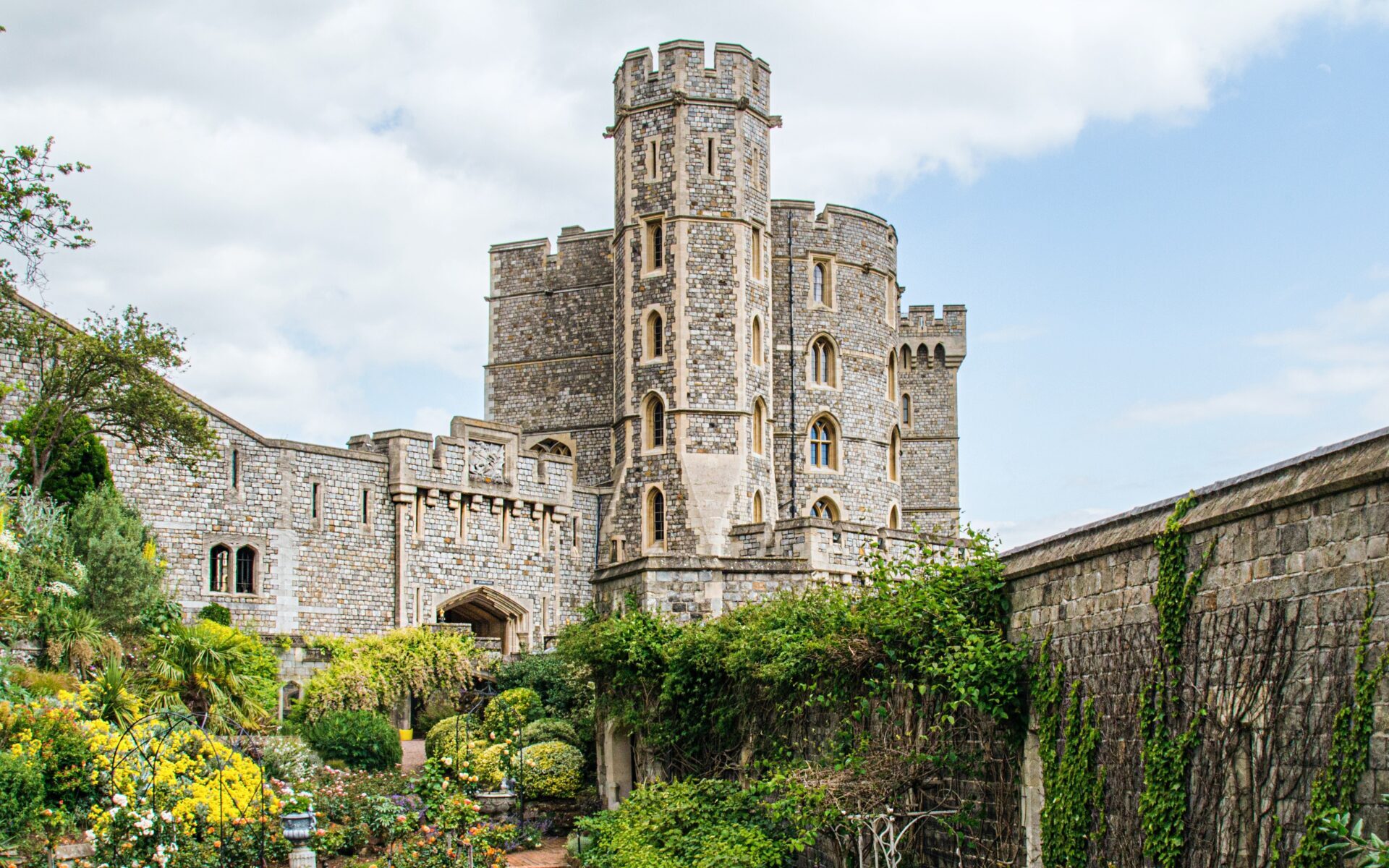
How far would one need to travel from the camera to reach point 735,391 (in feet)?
110

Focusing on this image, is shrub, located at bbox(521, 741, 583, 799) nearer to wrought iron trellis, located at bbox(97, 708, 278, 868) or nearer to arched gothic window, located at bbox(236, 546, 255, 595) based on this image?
wrought iron trellis, located at bbox(97, 708, 278, 868)

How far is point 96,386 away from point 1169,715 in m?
19.0

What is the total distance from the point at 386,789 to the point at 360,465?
12.1 metres

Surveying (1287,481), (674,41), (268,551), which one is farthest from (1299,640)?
(674,41)

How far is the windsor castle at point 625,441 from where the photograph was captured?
28.5m

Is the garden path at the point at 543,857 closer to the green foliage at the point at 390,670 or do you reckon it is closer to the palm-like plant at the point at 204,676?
the palm-like plant at the point at 204,676

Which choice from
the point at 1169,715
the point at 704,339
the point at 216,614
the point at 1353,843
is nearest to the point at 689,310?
the point at 704,339

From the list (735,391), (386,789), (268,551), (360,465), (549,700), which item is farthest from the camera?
(735,391)

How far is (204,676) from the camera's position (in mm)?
21969

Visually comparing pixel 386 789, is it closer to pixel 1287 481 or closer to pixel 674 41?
pixel 1287 481

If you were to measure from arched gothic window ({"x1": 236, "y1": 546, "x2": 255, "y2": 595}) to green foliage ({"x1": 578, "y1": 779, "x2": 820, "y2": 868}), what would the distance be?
13.0m

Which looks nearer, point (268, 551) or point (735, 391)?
point (268, 551)

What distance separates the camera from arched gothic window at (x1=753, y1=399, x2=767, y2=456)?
3447 centimetres

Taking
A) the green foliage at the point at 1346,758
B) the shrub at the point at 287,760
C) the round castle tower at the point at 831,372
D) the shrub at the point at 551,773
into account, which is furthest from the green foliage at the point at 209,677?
the round castle tower at the point at 831,372
